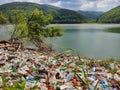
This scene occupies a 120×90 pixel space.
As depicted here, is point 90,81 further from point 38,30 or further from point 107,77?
point 38,30

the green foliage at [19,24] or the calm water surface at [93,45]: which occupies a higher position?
the green foliage at [19,24]

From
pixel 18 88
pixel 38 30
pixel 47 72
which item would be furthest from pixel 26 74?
pixel 38 30

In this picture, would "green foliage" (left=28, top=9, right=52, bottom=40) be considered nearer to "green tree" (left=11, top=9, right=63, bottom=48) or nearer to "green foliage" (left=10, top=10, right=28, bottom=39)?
"green tree" (left=11, top=9, right=63, bottom=48)

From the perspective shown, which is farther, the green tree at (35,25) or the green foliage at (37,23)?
the green foliage at (37,23)

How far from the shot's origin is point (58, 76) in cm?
549

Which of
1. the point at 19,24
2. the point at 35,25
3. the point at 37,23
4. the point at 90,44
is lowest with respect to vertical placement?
the point at 90,44

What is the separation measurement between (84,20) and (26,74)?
196 m

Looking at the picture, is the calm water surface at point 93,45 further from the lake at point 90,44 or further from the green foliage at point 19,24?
the green foliage at point 19,24

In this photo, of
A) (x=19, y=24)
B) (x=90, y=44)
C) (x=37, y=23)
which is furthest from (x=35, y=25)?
(x=90, y=44)

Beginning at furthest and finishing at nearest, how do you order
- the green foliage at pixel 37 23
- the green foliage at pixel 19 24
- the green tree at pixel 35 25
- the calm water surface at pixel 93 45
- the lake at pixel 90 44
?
the green foliage at pixel 37 23 < the green tree at pixel 35 25 < the calm water surface at pixel 93 45 < the lake at pixel 90 44 < the green foliage at pixel 19 24

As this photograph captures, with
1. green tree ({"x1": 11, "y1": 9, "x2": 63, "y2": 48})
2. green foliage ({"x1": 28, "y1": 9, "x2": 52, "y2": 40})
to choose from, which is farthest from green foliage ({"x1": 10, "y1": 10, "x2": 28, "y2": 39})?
green foliage ({"x1": 28, "y1": 9, "x2": 52, "y2": 40})

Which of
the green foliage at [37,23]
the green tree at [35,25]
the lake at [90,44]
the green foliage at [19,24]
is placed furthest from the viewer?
the green foliage at [37,23]

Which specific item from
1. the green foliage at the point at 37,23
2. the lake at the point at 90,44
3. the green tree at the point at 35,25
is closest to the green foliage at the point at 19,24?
the green tree at the point at 35,25

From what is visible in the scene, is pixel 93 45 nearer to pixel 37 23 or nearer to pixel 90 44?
pixel 90 44
